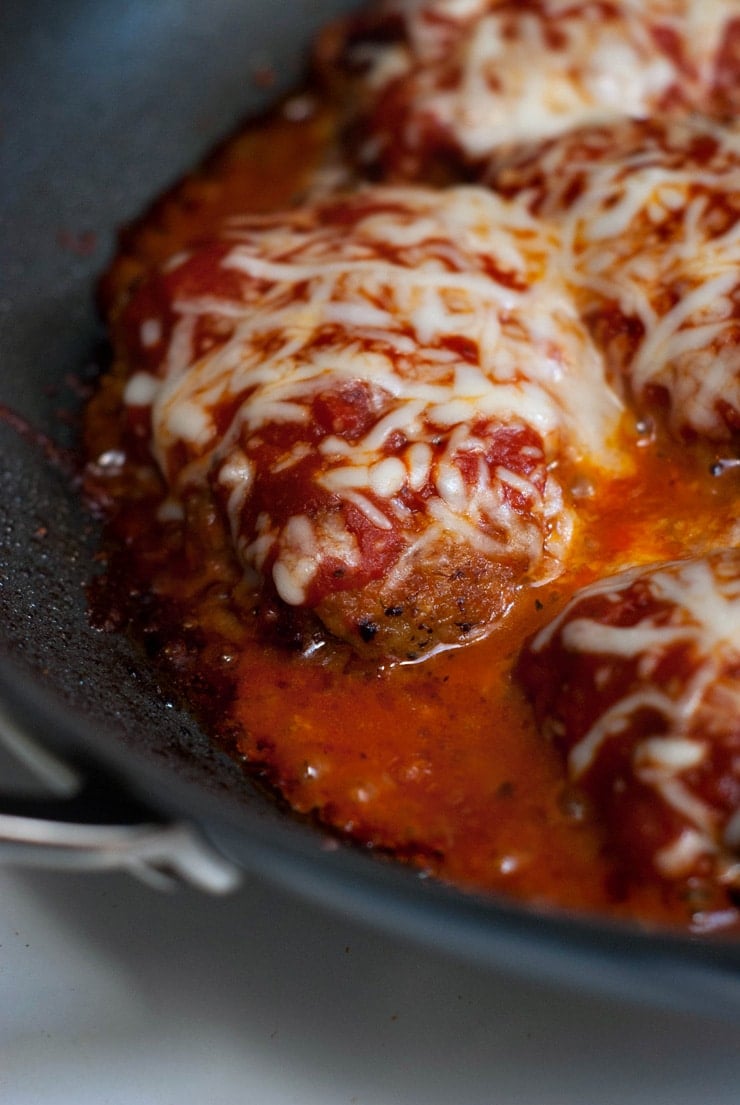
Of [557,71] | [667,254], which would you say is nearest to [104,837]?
[667,254]

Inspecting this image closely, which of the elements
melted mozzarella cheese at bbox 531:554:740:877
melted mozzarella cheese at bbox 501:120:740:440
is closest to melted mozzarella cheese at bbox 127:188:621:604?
melted mozzarella cheese at bbox 501:120:740:440

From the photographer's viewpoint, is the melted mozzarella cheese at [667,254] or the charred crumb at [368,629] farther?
the melted mozzarella cheese at [667,254]

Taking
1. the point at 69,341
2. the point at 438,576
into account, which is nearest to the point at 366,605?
the point at 438,576

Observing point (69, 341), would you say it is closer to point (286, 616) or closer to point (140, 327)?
point (140, 327)

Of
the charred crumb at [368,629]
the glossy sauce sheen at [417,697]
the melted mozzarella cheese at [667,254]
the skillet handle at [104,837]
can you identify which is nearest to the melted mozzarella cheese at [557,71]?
the melted mozzarella cheese at [667,254]

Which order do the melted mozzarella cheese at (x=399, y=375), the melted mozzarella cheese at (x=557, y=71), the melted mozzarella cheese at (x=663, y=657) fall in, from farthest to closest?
1. the melted mozzarella cheese at (x=557, y=71)
2. the melted mozzarella cheese at (x=399, y=375)
3. the melted mozzarella cheese at (x=663, y=657)

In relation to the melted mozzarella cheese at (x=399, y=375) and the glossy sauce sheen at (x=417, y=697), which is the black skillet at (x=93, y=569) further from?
the melted mozzarella cheese at (x=399, y=375)
